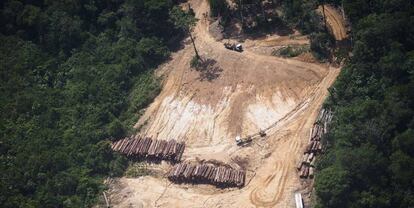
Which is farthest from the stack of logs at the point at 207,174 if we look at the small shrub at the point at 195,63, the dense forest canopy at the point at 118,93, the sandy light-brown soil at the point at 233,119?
the small shrub at the point at 195,63

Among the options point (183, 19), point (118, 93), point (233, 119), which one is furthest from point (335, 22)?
point (118, 93)

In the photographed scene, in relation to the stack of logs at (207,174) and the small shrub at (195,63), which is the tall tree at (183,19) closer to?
the small shrub at (195,63)

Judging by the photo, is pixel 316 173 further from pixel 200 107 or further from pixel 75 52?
pixel 75 52

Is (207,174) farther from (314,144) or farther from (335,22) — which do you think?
(335,22)

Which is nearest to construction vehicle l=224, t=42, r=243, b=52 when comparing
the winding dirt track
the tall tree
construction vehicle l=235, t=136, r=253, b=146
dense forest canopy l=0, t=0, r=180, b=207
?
the tall tree

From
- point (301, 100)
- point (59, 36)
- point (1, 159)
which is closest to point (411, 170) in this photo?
point (301, 100)

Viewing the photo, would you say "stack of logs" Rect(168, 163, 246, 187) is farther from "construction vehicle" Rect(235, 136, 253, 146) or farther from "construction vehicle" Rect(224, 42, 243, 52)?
"construction vehicle" Rect(224, 42, 243, 52)
